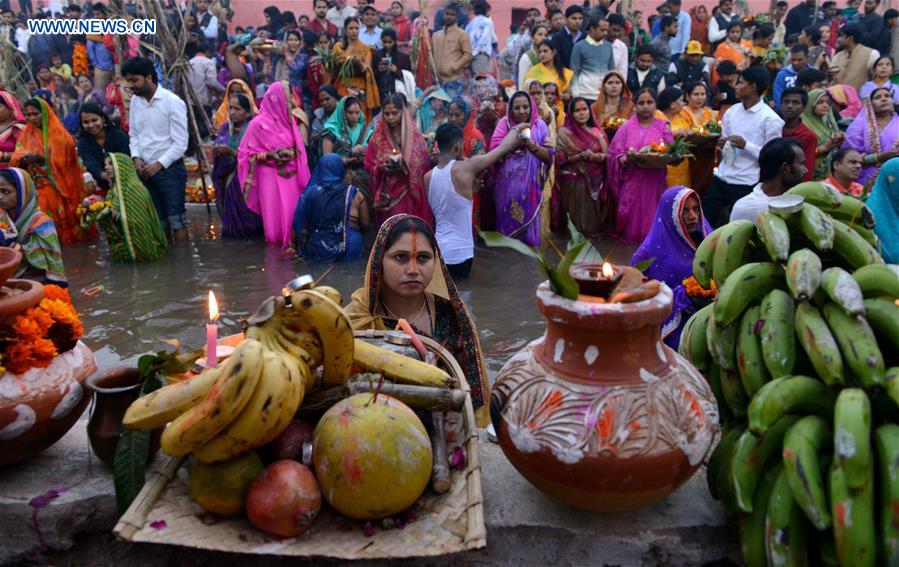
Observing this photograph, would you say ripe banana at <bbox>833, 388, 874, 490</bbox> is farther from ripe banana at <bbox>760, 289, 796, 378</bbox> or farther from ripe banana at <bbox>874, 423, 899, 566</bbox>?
ripe banana at <bbox>760, 289, 796, 378</bbox>

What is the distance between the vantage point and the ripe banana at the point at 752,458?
1768 millimetres

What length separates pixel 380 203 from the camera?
8305 mm

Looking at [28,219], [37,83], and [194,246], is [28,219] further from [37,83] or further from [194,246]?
[37,83]

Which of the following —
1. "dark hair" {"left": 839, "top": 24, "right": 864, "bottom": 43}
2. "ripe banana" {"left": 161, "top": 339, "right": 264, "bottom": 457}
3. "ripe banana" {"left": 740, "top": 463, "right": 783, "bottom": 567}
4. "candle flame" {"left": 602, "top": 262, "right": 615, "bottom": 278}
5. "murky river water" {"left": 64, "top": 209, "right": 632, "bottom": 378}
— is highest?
"dark hair" {"left": 839, "top": 24, "right": 864, "bottom": 43}

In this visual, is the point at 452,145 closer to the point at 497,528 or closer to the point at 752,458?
the point at 497,528

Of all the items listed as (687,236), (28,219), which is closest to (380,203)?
(28,219)

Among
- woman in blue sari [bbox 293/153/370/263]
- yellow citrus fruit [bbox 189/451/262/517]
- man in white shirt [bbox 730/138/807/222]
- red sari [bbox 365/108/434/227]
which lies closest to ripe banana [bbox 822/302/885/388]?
yellow citrus fruit [bbox 189/451/262/517]

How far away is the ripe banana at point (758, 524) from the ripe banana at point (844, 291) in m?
0.44

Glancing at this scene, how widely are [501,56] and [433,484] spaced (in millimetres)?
12632

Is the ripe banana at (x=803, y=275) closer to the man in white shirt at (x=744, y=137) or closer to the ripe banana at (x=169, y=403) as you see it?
the ripe banana at (x=169, y=403)

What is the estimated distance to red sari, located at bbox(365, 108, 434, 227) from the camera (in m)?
8.27

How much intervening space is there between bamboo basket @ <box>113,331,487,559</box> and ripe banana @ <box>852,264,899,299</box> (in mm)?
1170

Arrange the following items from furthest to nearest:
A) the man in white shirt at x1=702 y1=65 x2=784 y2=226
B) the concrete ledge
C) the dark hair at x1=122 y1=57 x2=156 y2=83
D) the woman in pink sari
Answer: the woman in pink sari < the dark hair at x1=122 y1=57 x2=156 y2=83 < the man in white shirt at x1=702 y1=65 x2=784 y2=226 < the concrete ledge

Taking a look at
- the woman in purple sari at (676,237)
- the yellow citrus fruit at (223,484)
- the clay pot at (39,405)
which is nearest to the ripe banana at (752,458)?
the yellow citrus fruit at (223,484)
